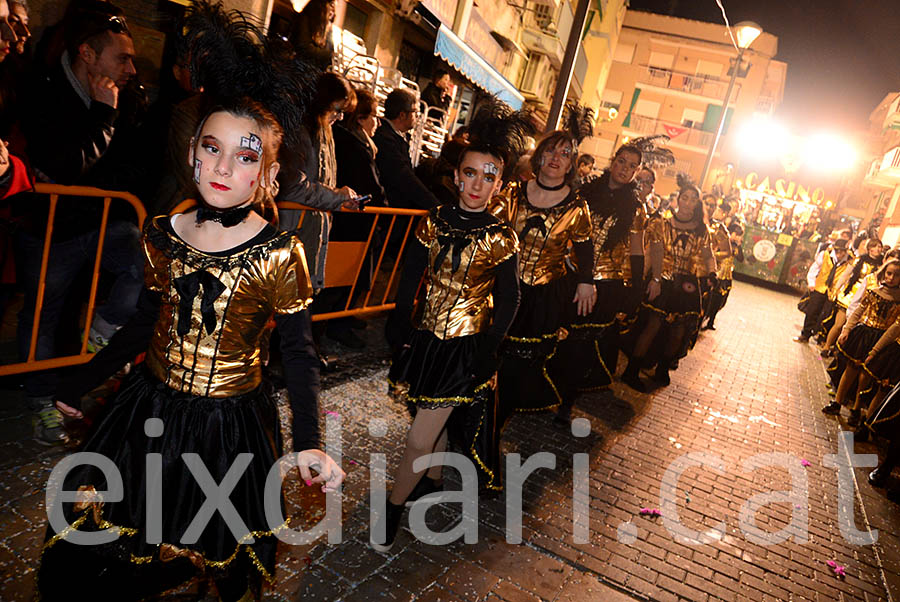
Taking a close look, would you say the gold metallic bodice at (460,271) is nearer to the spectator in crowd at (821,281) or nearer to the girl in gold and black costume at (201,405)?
the girl in gold and black costume at (201,405)

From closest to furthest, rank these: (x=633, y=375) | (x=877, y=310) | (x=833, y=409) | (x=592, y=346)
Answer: (x=592, y=346) < (x=633, y=375) < (x=877, y=310) < (x=833, y=409)

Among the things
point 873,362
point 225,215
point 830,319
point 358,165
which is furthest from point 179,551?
point 830,319

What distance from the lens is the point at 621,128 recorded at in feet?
158

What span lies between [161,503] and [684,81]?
2008 inches

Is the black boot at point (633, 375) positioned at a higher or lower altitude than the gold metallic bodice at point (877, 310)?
lower

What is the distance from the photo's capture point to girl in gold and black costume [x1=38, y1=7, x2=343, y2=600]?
6.50 ft

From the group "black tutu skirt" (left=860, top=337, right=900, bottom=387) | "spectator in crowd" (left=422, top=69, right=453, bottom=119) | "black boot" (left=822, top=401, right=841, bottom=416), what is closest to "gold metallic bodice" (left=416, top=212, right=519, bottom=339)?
"black tutu skirt" (left=860, top=337, right=900, bottom=387)

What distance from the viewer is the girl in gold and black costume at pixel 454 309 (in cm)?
333

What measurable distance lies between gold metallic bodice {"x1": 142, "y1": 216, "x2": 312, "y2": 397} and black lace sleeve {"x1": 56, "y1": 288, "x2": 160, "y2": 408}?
38mm

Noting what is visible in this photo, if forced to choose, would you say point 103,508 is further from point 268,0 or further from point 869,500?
point 268,0

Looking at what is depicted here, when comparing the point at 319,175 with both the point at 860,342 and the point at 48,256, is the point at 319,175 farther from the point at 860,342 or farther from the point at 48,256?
the point at 860,342

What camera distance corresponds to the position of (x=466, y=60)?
11711 millimetres

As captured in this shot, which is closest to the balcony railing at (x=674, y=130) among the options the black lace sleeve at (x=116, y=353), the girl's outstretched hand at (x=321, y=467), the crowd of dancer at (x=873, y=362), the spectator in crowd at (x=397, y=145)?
the crowd of dancer at (x=873, y=362)

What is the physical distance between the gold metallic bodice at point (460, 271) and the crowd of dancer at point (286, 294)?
0.4 inches
